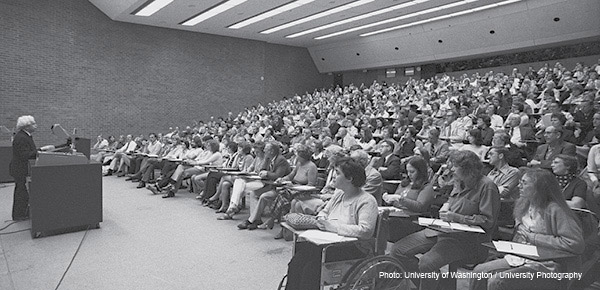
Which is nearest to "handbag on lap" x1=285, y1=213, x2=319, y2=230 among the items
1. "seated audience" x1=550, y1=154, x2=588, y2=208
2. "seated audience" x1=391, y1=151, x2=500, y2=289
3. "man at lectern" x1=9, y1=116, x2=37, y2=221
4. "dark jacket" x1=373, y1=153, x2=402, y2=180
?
"seated audience" x1=391, y1=151, x2=500, y2=289

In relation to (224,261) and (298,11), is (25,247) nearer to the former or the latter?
(224,261)

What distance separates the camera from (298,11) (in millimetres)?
14500

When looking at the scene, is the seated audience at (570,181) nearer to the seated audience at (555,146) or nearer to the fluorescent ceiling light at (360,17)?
the seated audience at (555,146)

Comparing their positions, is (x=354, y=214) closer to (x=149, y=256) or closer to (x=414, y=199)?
(x=414, y=199)

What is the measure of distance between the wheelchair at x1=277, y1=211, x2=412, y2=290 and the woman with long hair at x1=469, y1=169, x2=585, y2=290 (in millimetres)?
519

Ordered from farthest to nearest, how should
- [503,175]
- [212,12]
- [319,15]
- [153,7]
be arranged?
A: [319,15] → [212,12] → [153,7] → [503,175]

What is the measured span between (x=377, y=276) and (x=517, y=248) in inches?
36.0

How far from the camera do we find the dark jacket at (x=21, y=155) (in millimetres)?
5656

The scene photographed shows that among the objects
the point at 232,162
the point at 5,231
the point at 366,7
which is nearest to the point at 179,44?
the point at 366,7

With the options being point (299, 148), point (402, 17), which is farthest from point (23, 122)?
point (402, 17)

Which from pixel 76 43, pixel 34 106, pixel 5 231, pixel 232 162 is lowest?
pixel 5 231

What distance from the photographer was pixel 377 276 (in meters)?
2.76

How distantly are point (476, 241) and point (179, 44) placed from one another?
56.5ft

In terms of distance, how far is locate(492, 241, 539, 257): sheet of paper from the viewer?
237 centimetres
